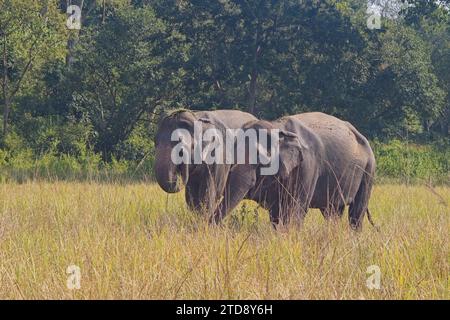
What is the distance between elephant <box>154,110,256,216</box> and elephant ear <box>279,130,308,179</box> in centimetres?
55

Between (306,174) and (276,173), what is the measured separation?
456 mm

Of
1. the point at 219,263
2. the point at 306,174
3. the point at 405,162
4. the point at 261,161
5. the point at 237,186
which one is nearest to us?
the point at 219,263

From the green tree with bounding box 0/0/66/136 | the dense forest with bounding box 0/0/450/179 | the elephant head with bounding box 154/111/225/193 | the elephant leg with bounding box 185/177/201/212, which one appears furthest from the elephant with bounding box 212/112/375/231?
the green tree with bounding box 0/0/66/136

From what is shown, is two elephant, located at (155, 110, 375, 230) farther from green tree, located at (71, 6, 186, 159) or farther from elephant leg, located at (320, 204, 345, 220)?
green tree, located at (71, 6, 186, 159)

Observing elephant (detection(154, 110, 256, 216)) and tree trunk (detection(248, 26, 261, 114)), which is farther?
tree trunk (detection(248, 26, 261, 114))

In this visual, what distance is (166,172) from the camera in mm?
6375

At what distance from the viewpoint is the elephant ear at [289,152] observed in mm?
7055

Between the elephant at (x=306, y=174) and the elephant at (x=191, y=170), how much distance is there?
13cm

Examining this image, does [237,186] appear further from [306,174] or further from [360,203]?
[360,203]

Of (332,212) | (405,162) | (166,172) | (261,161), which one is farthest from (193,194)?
(405,162)

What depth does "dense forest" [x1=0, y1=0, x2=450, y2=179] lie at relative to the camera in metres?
19.3

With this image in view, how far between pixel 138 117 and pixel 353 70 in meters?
6.73
